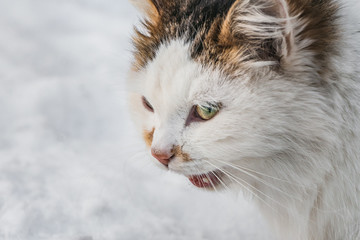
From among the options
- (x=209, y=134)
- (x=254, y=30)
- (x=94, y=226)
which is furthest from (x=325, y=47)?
(x=94, y=226)

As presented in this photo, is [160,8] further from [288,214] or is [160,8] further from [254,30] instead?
[288,214]

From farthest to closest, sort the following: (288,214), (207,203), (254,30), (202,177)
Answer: (207,203)
(288,214)
(202,177)
(254,30)

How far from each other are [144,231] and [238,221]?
49cm

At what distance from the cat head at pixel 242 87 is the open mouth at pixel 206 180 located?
5.4 inches

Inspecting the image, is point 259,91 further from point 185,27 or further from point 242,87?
point 185,27

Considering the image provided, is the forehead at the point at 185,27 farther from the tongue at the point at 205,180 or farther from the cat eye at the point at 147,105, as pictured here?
the tongue at the point at 205,180

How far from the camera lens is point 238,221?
2.45 m

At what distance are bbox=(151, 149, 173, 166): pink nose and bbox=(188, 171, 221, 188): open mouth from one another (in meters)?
0.20

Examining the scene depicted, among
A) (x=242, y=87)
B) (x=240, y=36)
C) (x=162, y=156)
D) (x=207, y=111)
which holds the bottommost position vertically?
(x=162, y=156)

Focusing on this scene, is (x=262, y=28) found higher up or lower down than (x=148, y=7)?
higher up

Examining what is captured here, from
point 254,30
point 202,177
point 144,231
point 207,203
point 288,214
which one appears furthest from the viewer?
point 207,203

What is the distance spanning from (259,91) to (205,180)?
433mm

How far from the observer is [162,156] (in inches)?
61.5

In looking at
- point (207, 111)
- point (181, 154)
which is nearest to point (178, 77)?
point (207, 111)
